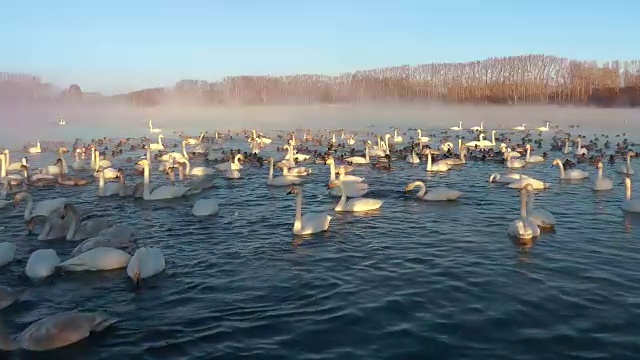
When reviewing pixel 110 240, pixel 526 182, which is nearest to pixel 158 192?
pixel 110 240

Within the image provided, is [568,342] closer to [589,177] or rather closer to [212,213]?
[212,213]

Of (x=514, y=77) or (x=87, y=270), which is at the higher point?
(x=514, y=77)

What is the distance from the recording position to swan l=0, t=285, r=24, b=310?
9.45m

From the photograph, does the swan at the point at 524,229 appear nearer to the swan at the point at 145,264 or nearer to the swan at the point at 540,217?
the swan at the point at 540,217

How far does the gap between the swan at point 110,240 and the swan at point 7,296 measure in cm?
224

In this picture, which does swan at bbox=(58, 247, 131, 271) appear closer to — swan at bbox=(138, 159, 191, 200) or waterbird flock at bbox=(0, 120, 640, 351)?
waterbird flock at bbox=(0, 120, 640, 351)

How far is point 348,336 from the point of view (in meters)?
8.55

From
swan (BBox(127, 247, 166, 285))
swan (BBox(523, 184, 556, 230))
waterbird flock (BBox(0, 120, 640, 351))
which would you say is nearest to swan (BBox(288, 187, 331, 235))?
waterbird flock (BBox(0, 120, 640, 351))

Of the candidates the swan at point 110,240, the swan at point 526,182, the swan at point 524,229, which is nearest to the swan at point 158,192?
the swan at point 110,240

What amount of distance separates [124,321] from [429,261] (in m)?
5.98

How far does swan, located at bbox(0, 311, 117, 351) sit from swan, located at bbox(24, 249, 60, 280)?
259 centimetres

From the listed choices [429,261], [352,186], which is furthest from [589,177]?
[429,261]

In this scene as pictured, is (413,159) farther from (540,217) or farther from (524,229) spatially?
(524,229)

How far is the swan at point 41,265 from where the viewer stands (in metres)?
10.8
